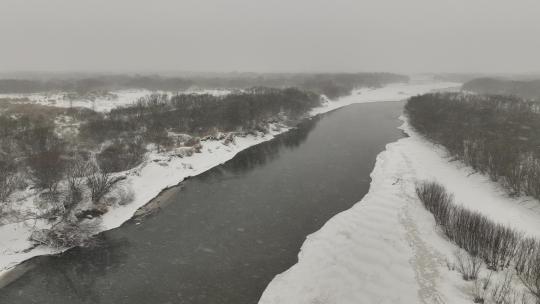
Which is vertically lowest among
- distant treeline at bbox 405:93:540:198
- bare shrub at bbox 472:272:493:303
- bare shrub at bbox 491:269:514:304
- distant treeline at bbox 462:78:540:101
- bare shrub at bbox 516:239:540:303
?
bare shrub at bbox 472:272:493:303

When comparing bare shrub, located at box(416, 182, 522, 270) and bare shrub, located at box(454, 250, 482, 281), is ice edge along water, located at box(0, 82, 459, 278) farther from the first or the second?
bare shrub, located at box(416, 182, 522, 270)

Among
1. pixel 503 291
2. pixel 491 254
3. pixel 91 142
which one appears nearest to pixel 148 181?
pixel 91 142

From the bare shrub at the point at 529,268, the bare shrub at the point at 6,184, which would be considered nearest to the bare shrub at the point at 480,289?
the bare shrub at the point at 529,268

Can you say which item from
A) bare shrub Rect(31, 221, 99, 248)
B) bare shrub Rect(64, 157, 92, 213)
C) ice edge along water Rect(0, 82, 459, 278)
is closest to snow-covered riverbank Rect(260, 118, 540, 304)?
bare shrub Rect(31, 221, 99, 248)

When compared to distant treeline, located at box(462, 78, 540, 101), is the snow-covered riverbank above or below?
below

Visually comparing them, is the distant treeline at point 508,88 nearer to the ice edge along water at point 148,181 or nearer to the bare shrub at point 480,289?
the ice edge along water at point 148,181

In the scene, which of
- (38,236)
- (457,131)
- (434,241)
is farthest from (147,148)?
(457,131)

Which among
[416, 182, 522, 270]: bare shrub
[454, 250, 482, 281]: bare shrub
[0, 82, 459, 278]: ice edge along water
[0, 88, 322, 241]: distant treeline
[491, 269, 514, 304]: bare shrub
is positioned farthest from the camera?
[0, 88, 322, 241]: distant treeline
